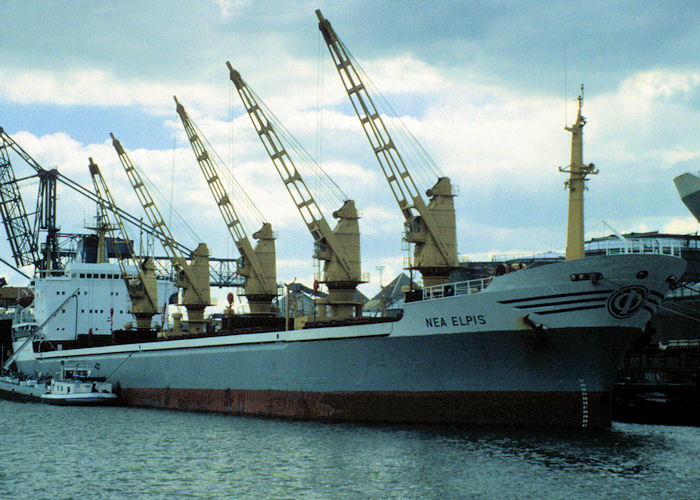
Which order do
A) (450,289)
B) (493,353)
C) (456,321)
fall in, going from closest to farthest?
(493,353) < (456,321) < (450,289)

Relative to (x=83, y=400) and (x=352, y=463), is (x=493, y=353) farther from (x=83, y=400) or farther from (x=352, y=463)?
(x=83, y=400)

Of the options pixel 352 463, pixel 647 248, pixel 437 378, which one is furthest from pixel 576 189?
pixel 647 248

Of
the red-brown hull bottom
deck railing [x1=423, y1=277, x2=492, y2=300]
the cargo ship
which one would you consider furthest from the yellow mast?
the red-brown hull bottom

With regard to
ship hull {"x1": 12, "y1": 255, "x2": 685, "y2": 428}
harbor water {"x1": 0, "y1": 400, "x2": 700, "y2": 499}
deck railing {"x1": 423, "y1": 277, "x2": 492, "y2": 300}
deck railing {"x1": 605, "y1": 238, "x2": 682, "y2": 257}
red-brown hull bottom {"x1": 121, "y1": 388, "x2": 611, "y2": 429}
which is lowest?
harbor water {"x1": 0, "y1": 400, "x2": 700, "y2": 499}

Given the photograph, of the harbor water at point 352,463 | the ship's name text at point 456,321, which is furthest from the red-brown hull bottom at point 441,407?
the ship's name text at point 456,321

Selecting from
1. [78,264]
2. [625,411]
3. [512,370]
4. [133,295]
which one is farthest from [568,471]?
[78,264]

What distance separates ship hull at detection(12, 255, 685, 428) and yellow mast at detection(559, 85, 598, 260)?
2.45m

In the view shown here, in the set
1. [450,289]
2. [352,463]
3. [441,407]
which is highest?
[450,289]

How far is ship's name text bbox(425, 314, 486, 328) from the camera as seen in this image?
27.1 m

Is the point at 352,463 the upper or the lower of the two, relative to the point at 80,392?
upper

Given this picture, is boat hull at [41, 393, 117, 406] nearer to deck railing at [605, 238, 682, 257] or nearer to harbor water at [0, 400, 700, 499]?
harbor water at [0, 400, 700, 499]

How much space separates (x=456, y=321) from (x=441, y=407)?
3.33m

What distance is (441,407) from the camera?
2806cm

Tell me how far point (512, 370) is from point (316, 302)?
564 inches
